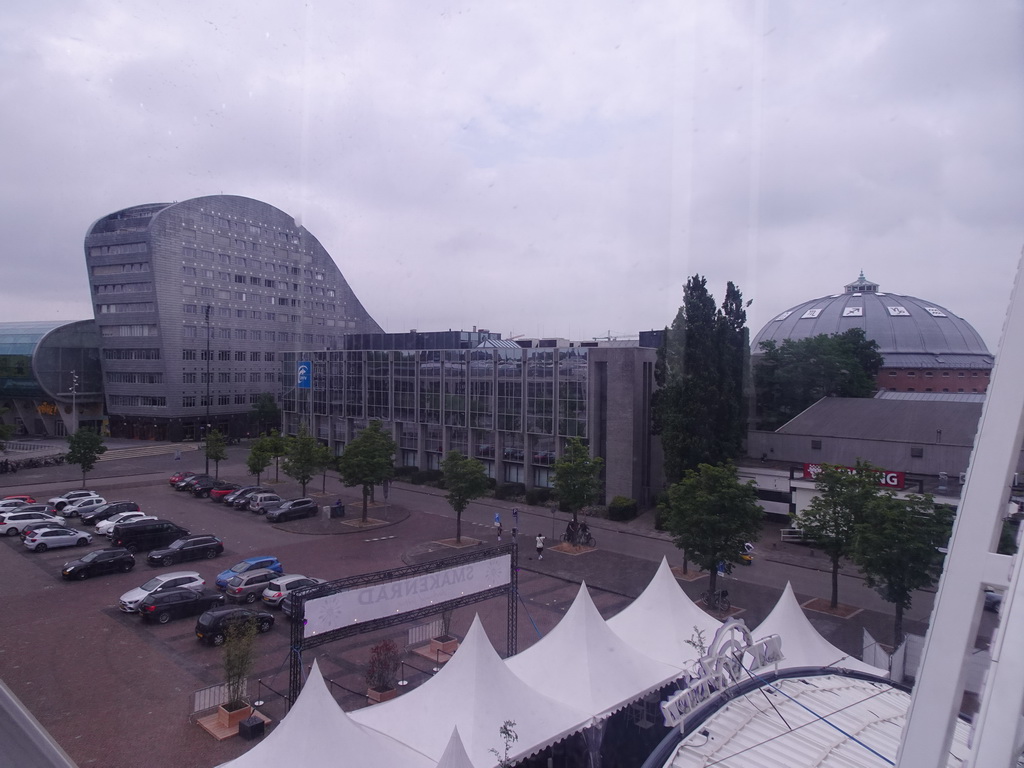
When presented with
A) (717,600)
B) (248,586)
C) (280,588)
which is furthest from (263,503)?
(717,600)

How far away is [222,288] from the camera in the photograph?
36250 millimetres

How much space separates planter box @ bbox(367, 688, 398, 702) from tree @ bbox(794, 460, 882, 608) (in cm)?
771

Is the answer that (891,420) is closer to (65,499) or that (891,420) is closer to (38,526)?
(38,526)

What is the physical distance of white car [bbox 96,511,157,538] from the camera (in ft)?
52.7

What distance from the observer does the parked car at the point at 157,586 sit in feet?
36.1

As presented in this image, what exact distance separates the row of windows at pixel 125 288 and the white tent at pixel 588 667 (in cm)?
3411

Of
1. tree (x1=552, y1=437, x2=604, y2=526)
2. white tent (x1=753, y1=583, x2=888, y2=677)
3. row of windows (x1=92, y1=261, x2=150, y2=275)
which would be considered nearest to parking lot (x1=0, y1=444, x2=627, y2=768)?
tree (x1=552, y1=437, x2=604, y2=526)

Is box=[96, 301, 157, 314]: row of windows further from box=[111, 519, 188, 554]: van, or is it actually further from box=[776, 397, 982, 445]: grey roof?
box=[776, 397, 982, 445]: grey roof

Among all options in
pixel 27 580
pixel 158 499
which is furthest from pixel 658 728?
pixel 158 499

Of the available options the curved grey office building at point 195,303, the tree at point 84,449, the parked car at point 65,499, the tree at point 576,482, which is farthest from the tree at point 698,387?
the curved grey office building at point 195,303

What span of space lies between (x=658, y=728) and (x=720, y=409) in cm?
1210

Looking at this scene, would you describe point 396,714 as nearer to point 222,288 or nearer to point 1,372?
point 222,288

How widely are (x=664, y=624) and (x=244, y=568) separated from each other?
794cm

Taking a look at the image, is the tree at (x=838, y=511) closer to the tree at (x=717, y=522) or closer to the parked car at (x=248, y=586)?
the tree at (x=717, y=522)
